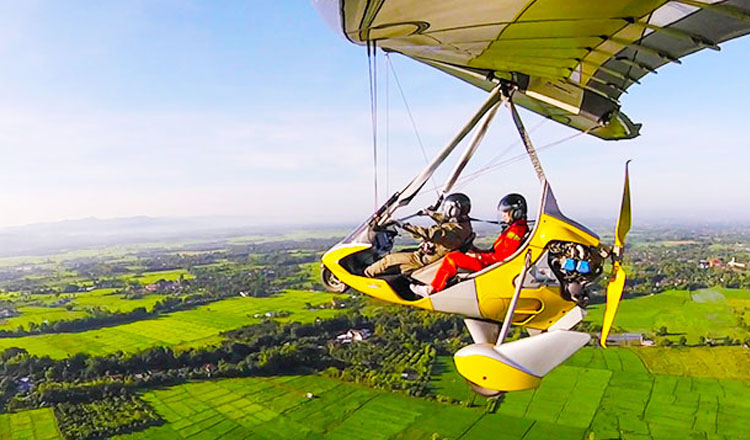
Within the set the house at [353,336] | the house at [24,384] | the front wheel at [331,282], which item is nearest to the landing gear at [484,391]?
the front wheel at [331,282]

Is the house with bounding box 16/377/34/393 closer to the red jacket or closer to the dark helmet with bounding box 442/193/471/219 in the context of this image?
the dark helmet with bounding box 442/193/471/219

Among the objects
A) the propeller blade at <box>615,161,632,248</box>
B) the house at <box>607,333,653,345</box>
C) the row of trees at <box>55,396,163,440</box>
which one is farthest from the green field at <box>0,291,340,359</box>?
the propeller blade at <box>615,161,632,248</box>

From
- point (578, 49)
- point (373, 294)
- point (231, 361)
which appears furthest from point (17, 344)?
point (578, 49)

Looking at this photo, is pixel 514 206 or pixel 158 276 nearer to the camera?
pixel 514 206

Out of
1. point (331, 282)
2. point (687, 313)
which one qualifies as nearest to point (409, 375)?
point (687, 313)

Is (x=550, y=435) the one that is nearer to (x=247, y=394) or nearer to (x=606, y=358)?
(x=606, y=358)

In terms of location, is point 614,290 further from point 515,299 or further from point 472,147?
point 472,147
